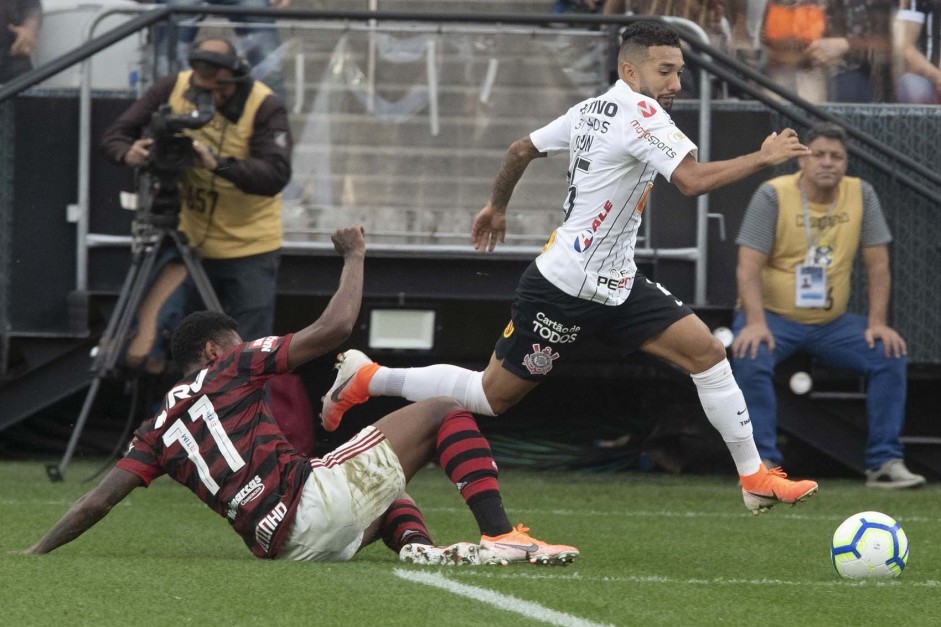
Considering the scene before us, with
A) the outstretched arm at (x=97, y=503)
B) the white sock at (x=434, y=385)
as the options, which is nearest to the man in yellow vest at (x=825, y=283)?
the white sock at (x=434, y=385)

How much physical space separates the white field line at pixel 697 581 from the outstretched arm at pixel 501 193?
1.99 meters

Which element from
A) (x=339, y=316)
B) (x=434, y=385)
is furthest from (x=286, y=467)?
(x=434, y=385)

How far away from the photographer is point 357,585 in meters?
5.21

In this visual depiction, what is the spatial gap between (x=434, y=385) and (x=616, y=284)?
95 centimetres

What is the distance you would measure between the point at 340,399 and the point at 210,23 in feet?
11.0

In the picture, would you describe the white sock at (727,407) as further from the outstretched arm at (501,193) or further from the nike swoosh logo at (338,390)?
the nike swoosh logo at (338,390)

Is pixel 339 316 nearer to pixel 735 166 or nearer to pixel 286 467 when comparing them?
pixel 286 467

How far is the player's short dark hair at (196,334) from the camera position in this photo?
587cm

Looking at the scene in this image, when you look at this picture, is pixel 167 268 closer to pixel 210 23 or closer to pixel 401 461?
pixel 210 23

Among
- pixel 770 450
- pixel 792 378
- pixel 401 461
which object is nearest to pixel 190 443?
pixel 401 461

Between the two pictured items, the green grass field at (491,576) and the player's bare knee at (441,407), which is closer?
the green grass field at (491,576)

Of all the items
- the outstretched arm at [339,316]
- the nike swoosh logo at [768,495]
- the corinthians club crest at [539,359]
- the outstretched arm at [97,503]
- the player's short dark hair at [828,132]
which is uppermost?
the player's short dark hair at [828,132]

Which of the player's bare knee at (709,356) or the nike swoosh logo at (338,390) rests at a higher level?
the player's bare knee at (709,356)

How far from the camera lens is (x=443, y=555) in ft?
19.1
